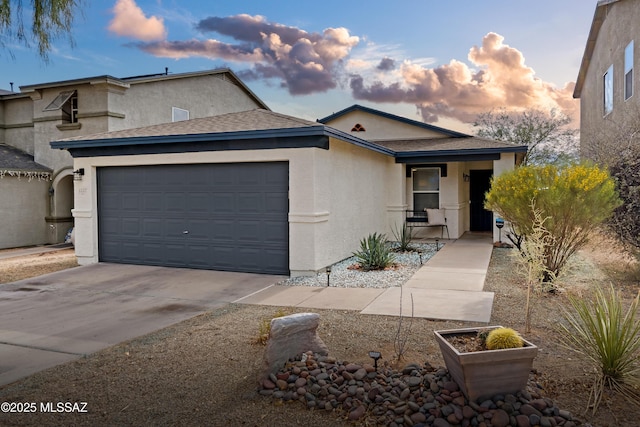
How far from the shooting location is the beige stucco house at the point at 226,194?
1002 cm

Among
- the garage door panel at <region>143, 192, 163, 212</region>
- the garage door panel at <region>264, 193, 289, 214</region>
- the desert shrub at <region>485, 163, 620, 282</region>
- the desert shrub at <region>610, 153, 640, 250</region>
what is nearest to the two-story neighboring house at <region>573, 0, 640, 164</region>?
the desert shrub at <region>610, 153, 640, 250</region>

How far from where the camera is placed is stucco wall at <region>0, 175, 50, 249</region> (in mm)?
16250

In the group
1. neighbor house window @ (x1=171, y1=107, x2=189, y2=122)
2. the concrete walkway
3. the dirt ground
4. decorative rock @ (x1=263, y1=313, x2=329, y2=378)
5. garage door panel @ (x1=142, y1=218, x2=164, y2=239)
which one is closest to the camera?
the dirt ground

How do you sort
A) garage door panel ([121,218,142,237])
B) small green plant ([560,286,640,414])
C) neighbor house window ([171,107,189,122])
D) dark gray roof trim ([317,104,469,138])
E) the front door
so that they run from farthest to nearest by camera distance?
neighbor house window ([171,107,189,122]) → the front door → dark gray roof trim ([317,104,469,138]) → garage door panel ([121,218,142,237]) → small green plant ([560,286,640,414])

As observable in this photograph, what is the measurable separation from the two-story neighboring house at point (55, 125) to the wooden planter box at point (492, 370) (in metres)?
15.1

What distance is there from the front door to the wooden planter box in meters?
15.4

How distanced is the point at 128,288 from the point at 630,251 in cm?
948

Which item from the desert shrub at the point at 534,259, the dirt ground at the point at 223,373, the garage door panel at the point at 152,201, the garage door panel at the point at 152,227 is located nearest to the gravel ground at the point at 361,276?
the dirt ground at the point at 223,373

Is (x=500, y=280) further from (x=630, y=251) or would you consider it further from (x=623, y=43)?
(x=623, y=43)

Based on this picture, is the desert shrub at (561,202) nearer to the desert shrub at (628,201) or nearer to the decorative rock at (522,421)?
the desert shrub at (628,201)

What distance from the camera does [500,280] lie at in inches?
372

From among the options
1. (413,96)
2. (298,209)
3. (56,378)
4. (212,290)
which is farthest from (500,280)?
(413,96)

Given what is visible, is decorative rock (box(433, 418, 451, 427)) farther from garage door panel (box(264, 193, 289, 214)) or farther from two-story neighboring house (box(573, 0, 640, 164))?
two-story neighboring house (box(573, 0, 640, 164))

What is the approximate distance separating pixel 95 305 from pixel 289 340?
4.64 meters
